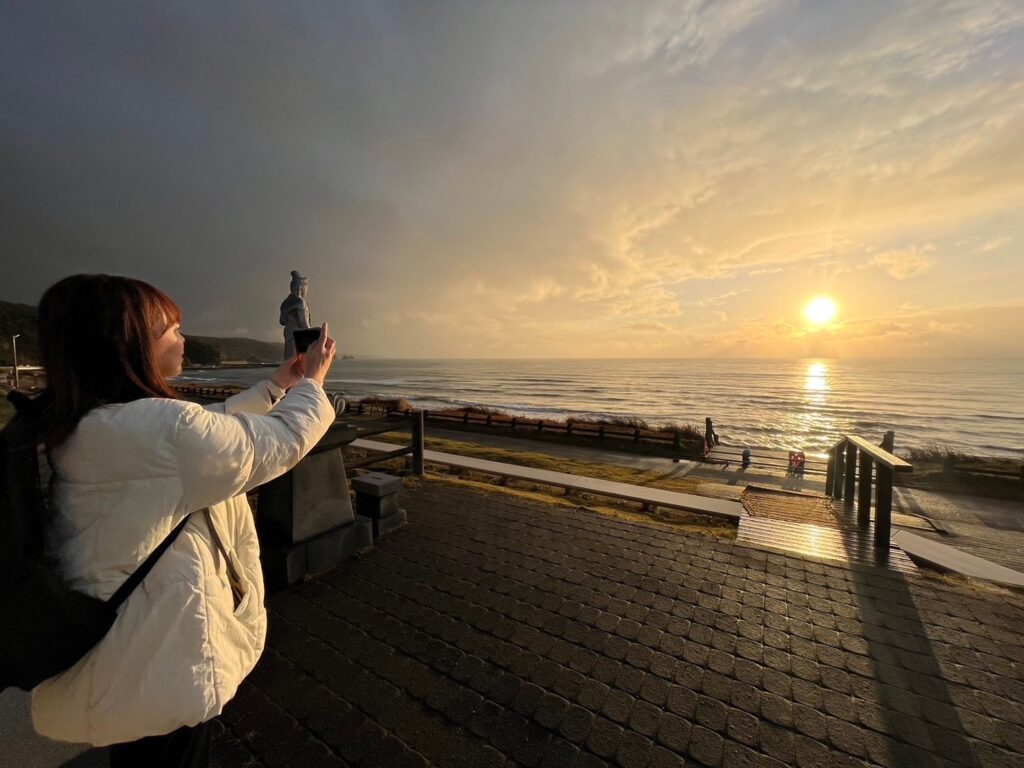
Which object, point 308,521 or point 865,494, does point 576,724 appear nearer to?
point 308,521

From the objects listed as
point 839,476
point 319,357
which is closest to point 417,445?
point 319,357

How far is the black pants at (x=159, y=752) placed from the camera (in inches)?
54.2

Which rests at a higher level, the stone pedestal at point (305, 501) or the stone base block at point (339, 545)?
the stone pedestal at point (305, 501)

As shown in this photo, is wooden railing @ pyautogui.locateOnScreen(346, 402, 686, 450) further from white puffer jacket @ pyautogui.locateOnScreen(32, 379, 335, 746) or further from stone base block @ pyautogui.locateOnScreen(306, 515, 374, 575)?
white puffer jacket @ pyautogui.locateOnScreen(32, 379, 335, 746)

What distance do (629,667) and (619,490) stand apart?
4250 millimetres

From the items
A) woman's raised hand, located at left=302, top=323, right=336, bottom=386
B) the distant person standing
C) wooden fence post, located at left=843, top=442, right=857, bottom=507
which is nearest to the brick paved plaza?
woman's raised hand, located at left=302, top=323, right=336, bottom=386

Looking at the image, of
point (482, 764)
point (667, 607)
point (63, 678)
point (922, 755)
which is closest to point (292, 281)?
point (63, 678)

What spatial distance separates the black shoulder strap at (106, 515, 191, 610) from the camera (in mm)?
1170

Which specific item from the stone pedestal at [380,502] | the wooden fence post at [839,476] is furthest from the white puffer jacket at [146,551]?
the wooden fence post at [839,476]

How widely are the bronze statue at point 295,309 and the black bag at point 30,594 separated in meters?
2.69

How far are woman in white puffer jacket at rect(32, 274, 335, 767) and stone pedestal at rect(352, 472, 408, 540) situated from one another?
129 inches

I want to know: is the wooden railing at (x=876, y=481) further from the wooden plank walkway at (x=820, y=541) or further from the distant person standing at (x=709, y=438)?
the distant person standing at (x=709, y=438)

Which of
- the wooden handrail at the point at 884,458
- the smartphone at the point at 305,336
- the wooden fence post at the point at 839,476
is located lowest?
the wooden fence post at the point at 839,476

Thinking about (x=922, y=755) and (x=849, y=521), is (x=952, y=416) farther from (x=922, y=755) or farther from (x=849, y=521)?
(x=922, y=755)
